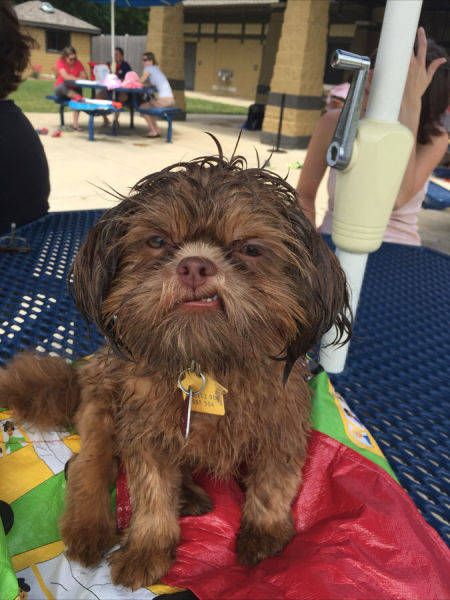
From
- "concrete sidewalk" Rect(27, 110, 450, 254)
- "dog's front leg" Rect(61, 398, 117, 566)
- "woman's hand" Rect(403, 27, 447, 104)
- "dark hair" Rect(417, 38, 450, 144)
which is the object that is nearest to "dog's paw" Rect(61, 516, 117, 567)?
"dog's front leg" Rect(61, 398, 117, 566)

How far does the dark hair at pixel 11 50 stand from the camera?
2.91 m

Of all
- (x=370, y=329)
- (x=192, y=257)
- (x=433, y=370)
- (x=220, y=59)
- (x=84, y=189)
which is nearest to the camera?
(x=192, y=257)

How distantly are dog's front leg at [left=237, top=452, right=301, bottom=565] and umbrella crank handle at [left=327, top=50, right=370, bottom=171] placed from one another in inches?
36.7

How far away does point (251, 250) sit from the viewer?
1.37 metres

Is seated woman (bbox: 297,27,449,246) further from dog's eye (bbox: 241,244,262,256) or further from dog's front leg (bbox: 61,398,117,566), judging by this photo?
dog's front leg (bbox: 61,398,117,566)

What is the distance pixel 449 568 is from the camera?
124cm

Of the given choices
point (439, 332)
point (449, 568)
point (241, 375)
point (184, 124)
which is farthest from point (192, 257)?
point (184, 124)

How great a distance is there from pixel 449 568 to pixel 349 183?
1.12m

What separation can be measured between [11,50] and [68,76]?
1229cm

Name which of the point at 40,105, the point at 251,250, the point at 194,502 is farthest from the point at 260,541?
the point at 40,105

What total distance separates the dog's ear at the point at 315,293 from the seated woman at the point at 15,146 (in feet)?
7.38

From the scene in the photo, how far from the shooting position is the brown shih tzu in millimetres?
1264

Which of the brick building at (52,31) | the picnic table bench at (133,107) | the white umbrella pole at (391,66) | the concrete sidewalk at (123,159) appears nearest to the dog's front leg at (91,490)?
the white umbrella pole at (391,66)

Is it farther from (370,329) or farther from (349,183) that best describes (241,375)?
(370,329)
